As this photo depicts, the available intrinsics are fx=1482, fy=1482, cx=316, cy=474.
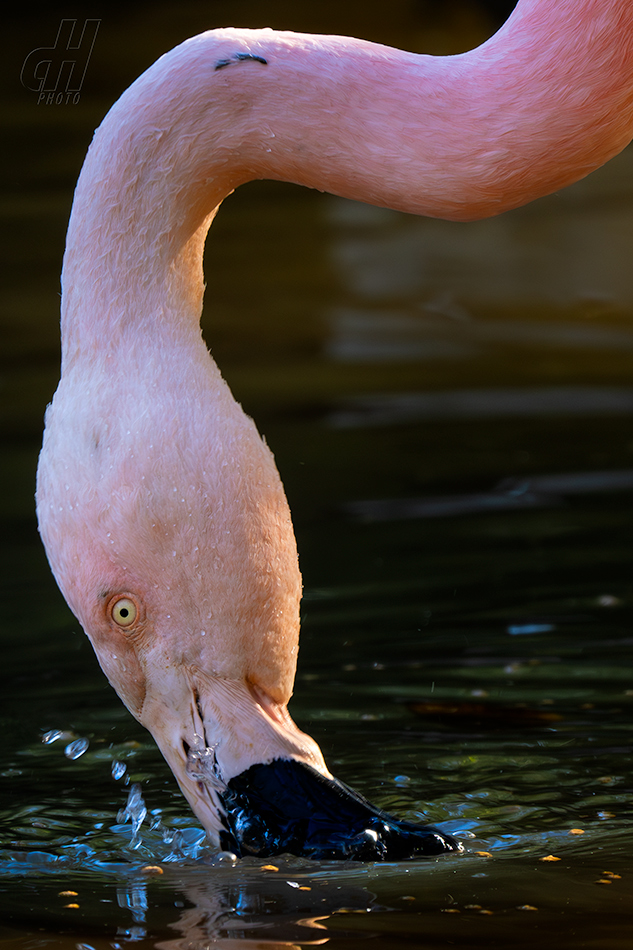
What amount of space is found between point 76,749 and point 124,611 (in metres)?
0.95

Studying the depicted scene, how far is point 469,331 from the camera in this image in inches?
365

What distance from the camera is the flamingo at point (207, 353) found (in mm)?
2562

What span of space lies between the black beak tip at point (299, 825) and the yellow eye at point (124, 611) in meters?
0.36

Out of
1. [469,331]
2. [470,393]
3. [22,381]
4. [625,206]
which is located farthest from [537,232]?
[22,381]

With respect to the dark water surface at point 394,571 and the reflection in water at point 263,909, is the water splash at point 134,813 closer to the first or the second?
the dark water surface at point 394,571

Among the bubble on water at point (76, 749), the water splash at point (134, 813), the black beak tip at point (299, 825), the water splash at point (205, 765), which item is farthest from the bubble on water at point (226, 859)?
the bubble on water at point (76, 749)

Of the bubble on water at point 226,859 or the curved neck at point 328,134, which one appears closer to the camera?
the curved neck at point 328,134

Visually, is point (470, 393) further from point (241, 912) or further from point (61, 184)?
point (241, 912)

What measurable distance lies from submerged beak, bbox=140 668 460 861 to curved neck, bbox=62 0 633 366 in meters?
0.69

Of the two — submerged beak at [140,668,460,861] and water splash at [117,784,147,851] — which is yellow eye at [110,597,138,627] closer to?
submerged beak at [140,668,460,861]

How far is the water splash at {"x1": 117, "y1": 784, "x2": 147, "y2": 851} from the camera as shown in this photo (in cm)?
304

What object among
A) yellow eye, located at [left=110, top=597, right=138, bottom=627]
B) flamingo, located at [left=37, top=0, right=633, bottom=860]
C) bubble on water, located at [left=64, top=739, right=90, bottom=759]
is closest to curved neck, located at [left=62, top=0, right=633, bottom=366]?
flamingo, located at [left=37, top=0, right=633, bottom=860]

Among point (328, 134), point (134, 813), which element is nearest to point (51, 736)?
point (134, 813)

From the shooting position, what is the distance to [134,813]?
3.12 m
